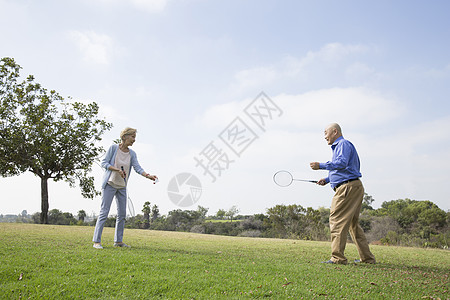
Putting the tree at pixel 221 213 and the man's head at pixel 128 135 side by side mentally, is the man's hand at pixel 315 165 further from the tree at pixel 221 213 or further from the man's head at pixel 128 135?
the tree at pixel 221 213

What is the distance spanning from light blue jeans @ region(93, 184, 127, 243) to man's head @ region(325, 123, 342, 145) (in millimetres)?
4670

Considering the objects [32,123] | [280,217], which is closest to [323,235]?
[280,217]

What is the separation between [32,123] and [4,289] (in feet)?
72.4

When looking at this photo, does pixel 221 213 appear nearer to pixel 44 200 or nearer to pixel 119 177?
pixel 44 200

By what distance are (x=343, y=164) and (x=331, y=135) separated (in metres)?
0.84

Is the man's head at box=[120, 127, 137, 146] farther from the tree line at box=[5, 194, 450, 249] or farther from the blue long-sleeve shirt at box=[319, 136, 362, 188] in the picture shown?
the tree line at box=[5, 194, 450, 249]

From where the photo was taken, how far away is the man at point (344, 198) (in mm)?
6176

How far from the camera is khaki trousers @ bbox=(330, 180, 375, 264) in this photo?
6.15 meters

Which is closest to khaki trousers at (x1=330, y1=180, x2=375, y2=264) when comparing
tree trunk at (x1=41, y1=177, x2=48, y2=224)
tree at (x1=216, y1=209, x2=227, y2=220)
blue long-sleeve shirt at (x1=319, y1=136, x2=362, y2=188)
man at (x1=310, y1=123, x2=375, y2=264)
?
man at (x1=310, y1=123, x2=375, y2=264)

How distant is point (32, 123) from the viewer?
22250mm

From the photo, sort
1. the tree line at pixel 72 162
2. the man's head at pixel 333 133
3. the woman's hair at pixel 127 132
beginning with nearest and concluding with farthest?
the man's head at pixel 333 133
the woman's hair at pixel 127 132
the tree line at pixel 72 162

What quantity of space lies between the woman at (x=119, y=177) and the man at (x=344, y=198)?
3.87 meters

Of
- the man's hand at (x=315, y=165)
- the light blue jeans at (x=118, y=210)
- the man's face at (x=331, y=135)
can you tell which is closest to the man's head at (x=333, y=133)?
the man's face at (x=331, y=135)

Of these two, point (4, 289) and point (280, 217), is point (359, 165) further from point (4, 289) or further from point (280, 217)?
point (280, 217)
